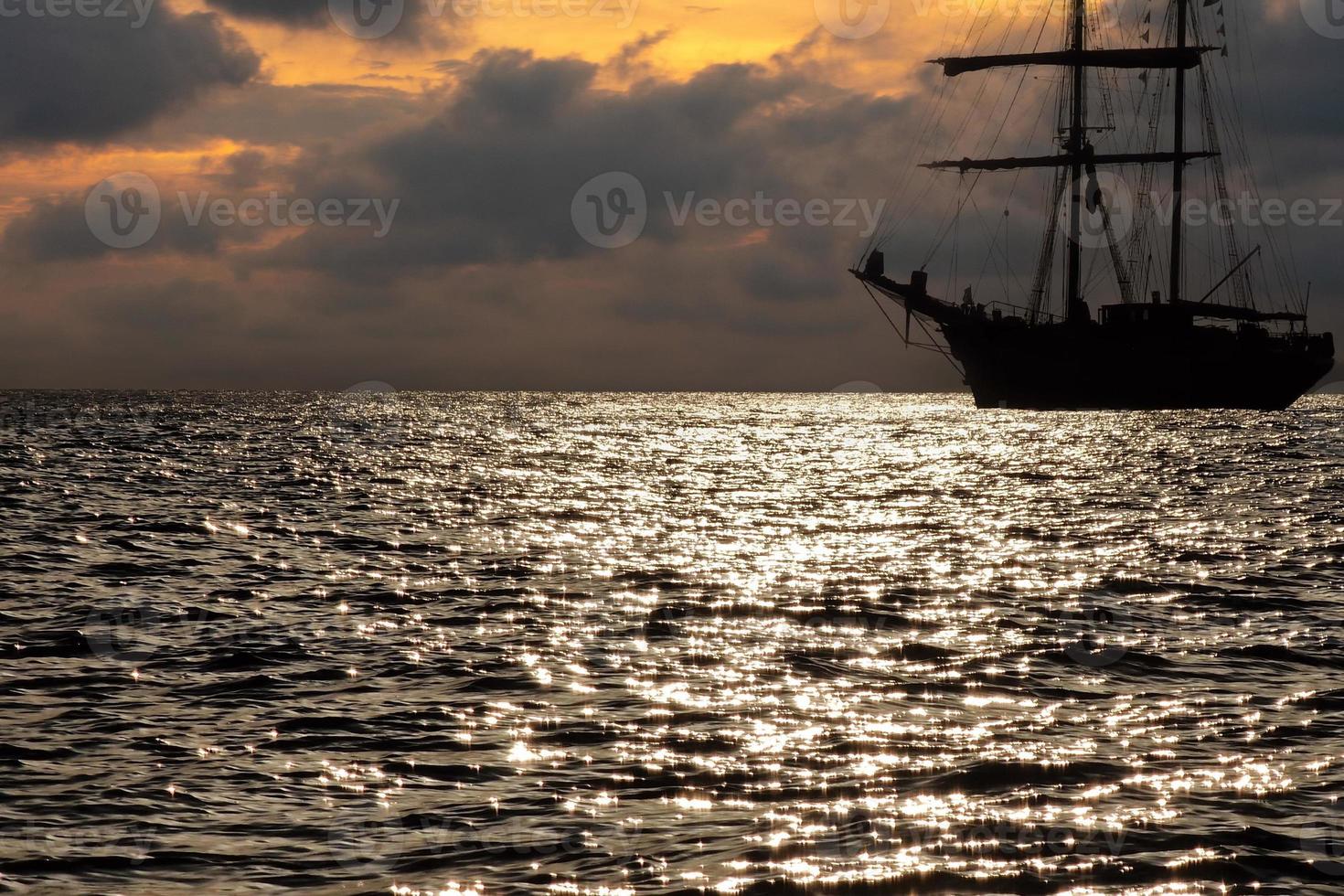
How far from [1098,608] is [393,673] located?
Result: 867cm

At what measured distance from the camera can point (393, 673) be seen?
1183 centimetres

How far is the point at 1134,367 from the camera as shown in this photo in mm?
91375

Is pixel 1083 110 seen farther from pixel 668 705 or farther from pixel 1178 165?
pixel 668 705

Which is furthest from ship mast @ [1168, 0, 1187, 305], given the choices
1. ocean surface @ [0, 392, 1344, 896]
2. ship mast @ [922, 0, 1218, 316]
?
ocean surface @ [0, 392, 1344, 896]

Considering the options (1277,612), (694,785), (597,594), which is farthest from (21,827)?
(1277,612)

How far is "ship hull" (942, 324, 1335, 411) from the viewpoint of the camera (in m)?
89.6

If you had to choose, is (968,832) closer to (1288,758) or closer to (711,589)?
(1288,758)

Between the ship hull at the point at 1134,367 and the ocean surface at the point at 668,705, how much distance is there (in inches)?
2625
